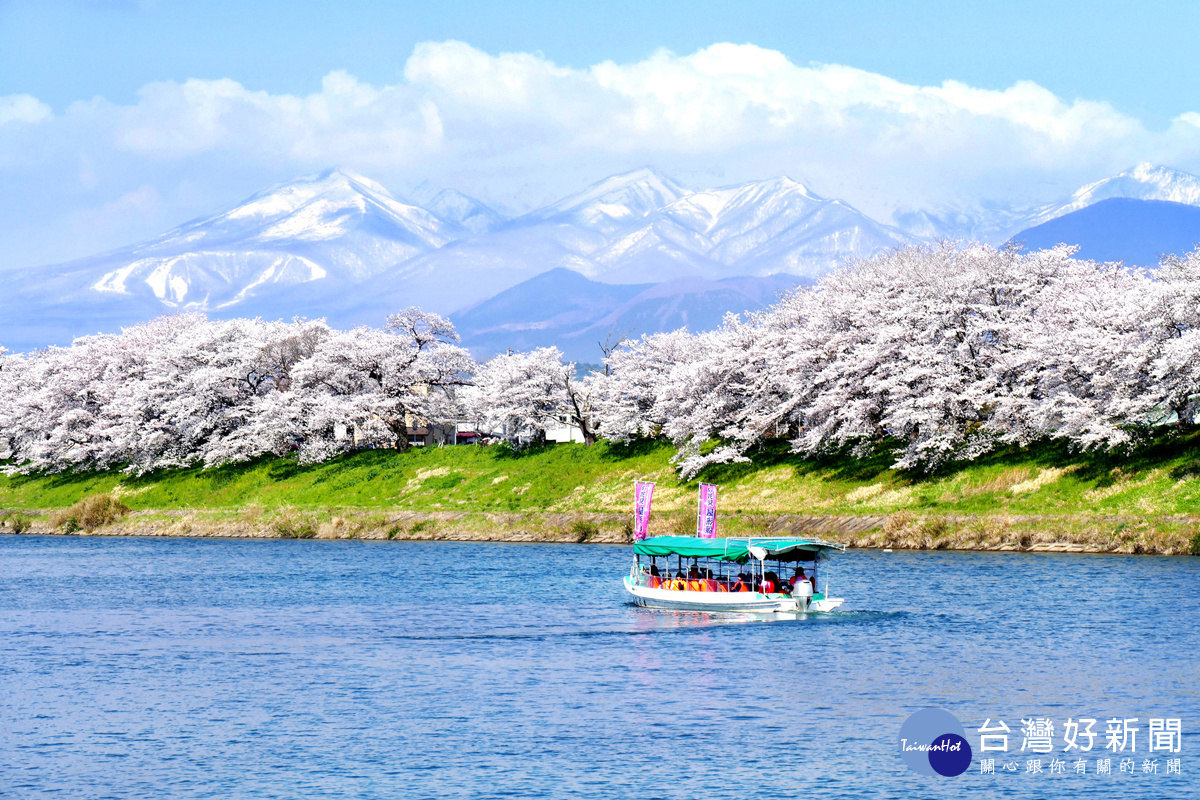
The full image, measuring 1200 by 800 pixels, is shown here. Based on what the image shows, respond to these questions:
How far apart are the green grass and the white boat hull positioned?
87.1ft

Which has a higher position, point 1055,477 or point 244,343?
point 244,343

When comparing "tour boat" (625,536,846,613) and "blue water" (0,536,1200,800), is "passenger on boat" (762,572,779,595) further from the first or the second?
"blue water" (0,536,1200,800)

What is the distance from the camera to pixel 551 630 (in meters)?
47.8

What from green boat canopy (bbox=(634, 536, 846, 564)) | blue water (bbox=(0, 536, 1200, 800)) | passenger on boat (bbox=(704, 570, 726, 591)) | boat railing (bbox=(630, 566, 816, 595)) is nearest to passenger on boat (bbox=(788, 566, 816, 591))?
boat railing (bbox=(630, 566, 816, 595))

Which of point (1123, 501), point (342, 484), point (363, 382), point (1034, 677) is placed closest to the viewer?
point (1034, 677)

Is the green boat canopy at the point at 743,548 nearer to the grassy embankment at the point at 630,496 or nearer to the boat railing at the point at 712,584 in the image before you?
the boat railing at the point at 712,584

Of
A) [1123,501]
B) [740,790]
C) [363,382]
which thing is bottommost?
[740,790]

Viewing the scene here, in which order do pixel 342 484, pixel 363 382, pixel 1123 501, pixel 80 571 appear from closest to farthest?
pixel 1123 501 < pixel 80 571 < pixel 342 484 < pixel 363 382

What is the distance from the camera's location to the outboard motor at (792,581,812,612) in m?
50.0

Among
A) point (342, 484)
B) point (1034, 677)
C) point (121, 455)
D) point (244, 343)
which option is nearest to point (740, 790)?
point (1034, 677)

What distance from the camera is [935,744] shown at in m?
29.0

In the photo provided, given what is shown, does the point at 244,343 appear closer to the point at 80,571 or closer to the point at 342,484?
the point at 342,484

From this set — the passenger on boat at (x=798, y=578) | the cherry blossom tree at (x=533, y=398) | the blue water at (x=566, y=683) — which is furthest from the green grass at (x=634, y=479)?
the passenger on boat at (x=798, y=578)

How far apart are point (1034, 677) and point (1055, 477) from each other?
4294cm
